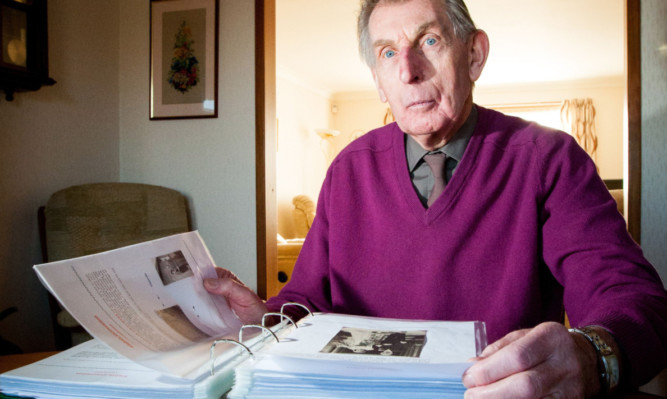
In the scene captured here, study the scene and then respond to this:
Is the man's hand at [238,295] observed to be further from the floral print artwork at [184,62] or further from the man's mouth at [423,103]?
the floral print artwork at [184,62]

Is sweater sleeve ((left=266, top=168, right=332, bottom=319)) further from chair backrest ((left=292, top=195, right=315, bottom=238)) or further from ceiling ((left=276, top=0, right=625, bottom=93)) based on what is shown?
chair backrest ((left=292, top=195, right=315, bottom=238))

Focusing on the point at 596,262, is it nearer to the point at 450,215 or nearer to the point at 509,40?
the point at 450,215

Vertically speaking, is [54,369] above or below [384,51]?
below

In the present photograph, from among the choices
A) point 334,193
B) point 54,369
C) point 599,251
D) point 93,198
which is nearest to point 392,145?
point 334,193

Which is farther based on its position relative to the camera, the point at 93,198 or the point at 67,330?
the point at 93,198

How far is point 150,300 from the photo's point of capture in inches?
27.4

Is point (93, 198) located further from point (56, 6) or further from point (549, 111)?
point (549, 111)

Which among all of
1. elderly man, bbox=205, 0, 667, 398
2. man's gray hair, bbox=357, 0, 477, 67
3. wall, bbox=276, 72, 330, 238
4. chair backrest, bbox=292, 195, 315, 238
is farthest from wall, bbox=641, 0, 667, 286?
wall, bbox=276, 72, 330, 238

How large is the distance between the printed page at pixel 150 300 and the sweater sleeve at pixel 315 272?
0.25 metres

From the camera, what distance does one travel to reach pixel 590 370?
0.57m

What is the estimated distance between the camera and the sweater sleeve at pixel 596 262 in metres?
0.66

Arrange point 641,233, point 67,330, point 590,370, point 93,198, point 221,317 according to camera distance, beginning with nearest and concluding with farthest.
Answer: point 590,370 → point 221,317 → point 641,233 → point 67,330 → point 93,198

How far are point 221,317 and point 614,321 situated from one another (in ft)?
1.88

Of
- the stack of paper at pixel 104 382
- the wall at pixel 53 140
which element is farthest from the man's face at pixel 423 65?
the wall at pixel 53 140
